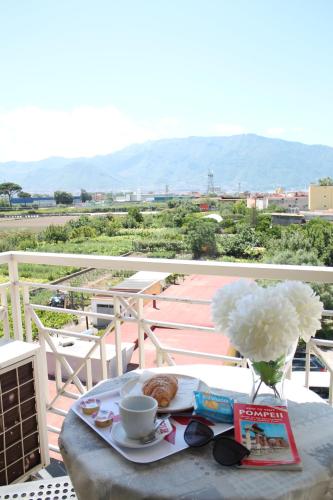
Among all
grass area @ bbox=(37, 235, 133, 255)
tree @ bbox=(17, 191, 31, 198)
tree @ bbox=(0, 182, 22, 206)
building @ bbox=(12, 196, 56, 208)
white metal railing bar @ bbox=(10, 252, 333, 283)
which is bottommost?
grass area @ bbox=(37, 235, 133, 255)

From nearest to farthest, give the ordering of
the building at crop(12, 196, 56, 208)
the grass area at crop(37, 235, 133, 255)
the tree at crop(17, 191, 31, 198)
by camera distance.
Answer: the building at crop(12, 196, 56, 208) → the tree at crop(17, 191, 31, 198) → the grass area at crop(37, 235, 133, 255)

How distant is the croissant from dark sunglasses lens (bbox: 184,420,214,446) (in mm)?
85

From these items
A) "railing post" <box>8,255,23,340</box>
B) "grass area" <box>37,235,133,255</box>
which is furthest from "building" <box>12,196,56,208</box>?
"railing post" <box>8,255,23,340</box>

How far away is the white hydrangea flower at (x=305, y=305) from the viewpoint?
684 mm

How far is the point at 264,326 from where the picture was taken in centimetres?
62

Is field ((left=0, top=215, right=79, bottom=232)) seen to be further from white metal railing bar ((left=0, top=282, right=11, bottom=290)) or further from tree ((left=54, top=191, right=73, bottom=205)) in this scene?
white metal railing bar ((left=0, top=282, right=11, bottom=290))

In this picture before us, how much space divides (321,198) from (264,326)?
1344 cm

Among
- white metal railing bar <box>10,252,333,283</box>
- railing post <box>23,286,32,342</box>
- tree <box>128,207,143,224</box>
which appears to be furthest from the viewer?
tree <box>128,207,143,224</box>

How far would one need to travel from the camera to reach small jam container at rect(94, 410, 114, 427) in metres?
0.71

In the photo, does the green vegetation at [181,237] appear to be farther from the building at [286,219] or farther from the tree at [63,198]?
the tree at [63,198]

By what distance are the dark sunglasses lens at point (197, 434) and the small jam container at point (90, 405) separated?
0.65ft

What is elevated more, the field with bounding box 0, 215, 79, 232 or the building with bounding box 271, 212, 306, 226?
the field with bounding box 0, 215, 79, 232

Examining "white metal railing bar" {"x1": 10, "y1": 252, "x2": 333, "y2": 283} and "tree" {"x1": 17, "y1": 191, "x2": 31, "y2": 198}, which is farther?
"tree" {"x1": 17, "y1": 191, "x2": 31, "y2": 198}

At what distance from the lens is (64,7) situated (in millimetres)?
5996
